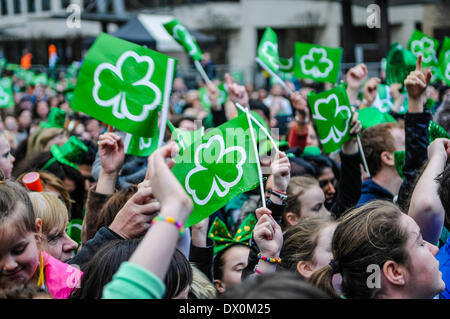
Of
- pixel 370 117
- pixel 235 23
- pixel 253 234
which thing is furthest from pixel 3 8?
pixel 253 234

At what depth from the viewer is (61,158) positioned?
16.0 ft

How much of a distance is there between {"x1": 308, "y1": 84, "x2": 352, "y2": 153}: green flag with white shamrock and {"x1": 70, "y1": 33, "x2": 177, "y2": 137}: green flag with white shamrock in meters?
1.34

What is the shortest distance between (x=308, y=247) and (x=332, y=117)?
1.47 meters

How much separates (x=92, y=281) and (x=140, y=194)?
47 cm

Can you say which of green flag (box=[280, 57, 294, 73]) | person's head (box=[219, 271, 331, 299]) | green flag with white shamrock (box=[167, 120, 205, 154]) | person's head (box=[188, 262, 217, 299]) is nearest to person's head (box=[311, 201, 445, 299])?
person's head (box=[188, 262, 217, 299])

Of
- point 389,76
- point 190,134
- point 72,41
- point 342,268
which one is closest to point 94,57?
point 190,134

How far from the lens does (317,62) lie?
6.07 metres

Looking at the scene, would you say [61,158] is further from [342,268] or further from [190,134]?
[342,268]

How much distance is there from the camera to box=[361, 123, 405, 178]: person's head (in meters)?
3.96

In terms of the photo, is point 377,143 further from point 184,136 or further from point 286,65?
point 286,65

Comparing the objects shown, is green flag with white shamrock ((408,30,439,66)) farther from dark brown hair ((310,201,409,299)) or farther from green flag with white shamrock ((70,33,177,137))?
dark brown hair ((310,201,409,299))

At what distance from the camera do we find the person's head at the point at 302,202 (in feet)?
12.2
